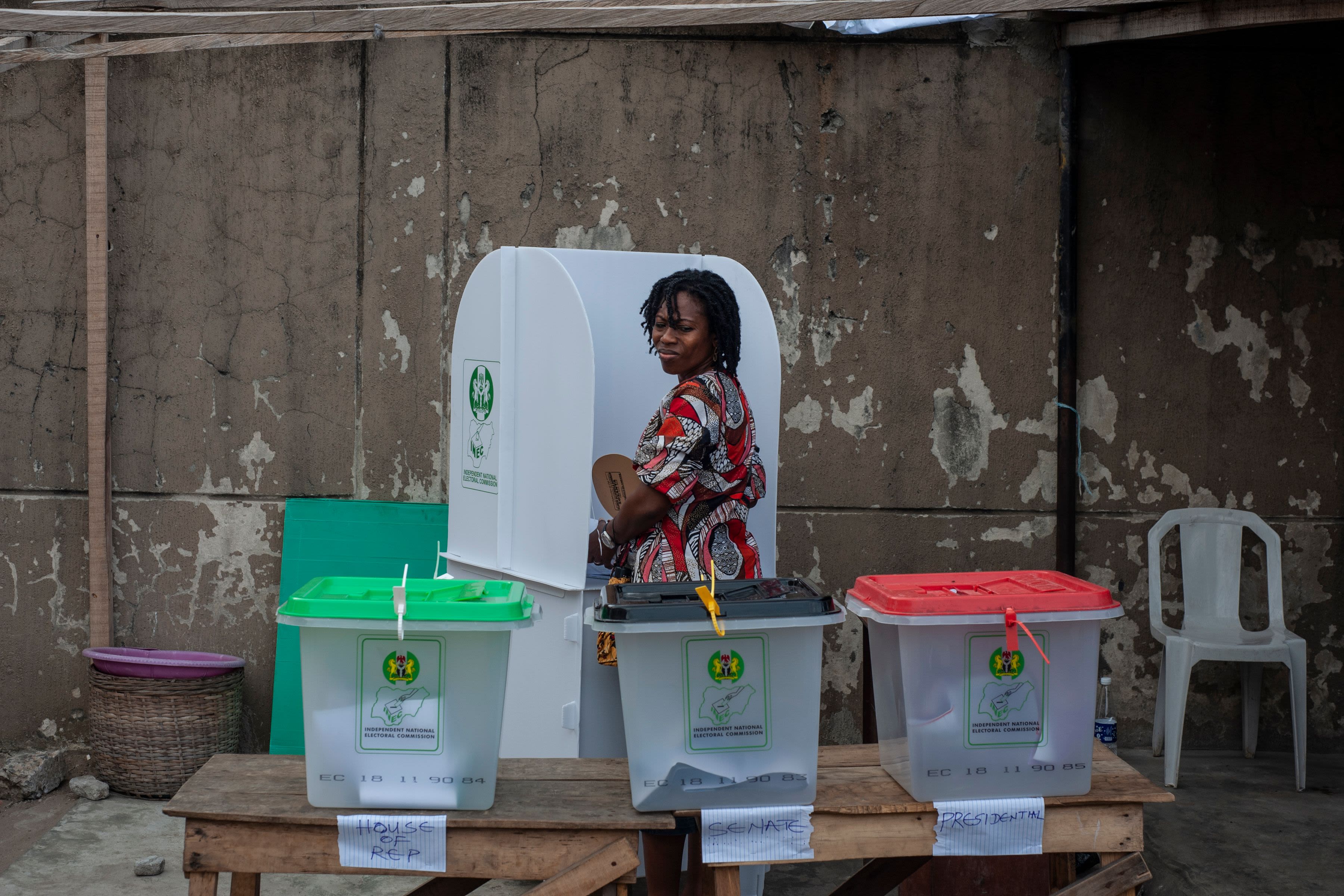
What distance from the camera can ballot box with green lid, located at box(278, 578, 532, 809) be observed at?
2.08m

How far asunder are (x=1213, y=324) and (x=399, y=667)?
4167 mm

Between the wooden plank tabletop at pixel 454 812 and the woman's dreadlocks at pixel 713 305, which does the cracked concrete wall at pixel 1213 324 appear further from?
the wooden plank tabletop at pixel 454 812

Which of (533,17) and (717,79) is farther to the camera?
(717,79)

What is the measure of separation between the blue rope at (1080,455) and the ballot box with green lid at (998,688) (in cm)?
282

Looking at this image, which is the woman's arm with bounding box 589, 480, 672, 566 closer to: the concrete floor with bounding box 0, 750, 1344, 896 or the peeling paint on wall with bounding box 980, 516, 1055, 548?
the concrete floor with bounding box 0, 750, 1344, 896

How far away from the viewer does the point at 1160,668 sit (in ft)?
15.7

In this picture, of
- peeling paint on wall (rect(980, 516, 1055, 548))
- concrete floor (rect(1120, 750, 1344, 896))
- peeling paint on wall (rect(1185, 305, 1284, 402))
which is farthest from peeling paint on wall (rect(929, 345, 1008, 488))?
concrete floor (rect(1120, 750, 1344, 896))

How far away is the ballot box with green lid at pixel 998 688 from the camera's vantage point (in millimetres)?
2160

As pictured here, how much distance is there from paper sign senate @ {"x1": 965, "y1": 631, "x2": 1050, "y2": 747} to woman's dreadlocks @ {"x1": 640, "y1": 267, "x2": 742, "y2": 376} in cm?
122

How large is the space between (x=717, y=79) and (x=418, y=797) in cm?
357

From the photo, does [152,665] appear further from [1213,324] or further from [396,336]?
[1213,324]

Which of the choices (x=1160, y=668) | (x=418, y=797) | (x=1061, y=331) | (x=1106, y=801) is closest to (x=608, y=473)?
(x=418, y=797)

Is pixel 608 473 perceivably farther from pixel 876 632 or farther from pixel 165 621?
pixel 165 621

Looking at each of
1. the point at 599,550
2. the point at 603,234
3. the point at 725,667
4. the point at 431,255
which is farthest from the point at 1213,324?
the point at 725,667
